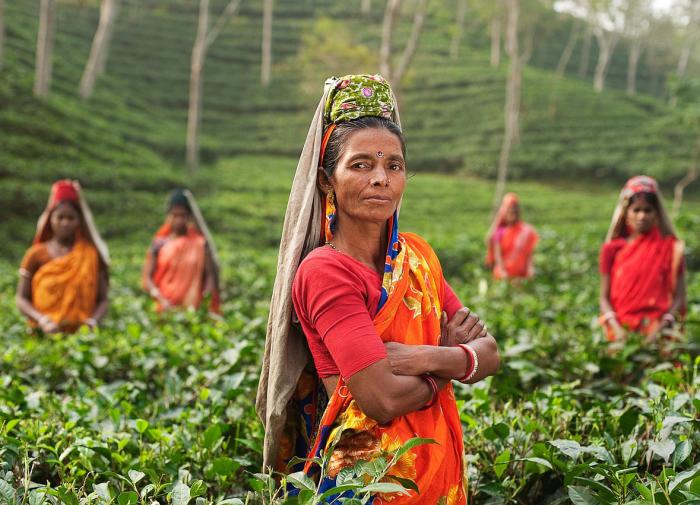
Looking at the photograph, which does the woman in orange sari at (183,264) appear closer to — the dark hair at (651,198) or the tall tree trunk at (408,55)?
the dark hair at (651,198)

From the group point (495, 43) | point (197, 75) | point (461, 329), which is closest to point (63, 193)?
point (461, 329)

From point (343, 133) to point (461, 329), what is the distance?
580 mm

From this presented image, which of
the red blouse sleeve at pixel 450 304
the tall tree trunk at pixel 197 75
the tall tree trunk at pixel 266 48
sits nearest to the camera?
the red blouse sleeve at pixel 450 304

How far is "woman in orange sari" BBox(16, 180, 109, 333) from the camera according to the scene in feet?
16.3

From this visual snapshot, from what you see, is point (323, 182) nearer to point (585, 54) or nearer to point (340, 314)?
point (340, 314)

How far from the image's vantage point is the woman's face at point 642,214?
4.51 metres

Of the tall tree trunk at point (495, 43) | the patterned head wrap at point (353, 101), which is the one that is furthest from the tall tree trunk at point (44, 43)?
the tall tree trunk at point (495, 43)

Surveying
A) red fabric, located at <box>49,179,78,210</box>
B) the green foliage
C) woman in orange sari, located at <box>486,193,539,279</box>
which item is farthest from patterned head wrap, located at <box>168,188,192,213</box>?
woman in orange sari, located at <box>486,193,539,279</box>

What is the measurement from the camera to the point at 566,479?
5.72 feet

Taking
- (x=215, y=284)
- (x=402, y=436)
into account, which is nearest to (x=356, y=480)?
(x=402, y=436)

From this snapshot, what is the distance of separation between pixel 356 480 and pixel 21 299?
4.25 meters

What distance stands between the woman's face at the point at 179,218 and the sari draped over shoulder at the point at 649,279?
3.72m

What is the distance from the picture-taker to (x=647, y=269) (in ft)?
14.7

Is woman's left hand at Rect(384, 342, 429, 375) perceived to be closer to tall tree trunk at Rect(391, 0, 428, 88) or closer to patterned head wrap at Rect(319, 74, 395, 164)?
patterned head wrap at Rect(319, 74, 395, 164)
